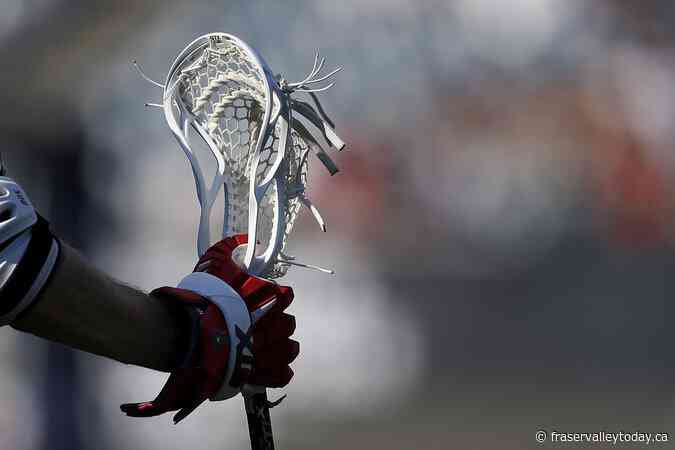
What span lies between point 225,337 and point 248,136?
2.31 metres

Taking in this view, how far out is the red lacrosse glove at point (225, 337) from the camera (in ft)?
7.64

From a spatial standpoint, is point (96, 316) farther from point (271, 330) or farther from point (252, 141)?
point (252, 141)

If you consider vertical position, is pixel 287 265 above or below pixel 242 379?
above

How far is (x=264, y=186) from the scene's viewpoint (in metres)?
4.15

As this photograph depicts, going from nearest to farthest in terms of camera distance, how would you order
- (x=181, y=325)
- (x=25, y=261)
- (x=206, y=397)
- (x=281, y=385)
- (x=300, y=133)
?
(x=25, y=261) < (x=181, y=325) < (x=206, y=397) < (x=281, y=385) < (x=300, y=133)

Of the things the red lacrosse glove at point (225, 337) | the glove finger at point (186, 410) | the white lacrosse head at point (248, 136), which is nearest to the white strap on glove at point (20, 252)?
the red lacrosse glove at point (225, 337)

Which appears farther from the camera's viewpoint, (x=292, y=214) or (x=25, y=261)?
(x=292, y=214)

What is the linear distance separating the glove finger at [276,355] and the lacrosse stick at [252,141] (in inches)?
33.8

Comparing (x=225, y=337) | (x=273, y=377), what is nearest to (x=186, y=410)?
(x=225, y=337)

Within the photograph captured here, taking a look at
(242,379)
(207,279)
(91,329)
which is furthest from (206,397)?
(91,329)

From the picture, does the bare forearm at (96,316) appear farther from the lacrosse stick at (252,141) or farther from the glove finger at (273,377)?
the lacrosse stick at (252,141)

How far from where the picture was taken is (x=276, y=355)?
304cm

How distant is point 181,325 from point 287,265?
212 centimetres

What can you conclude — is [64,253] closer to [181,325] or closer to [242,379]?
[181,325]
